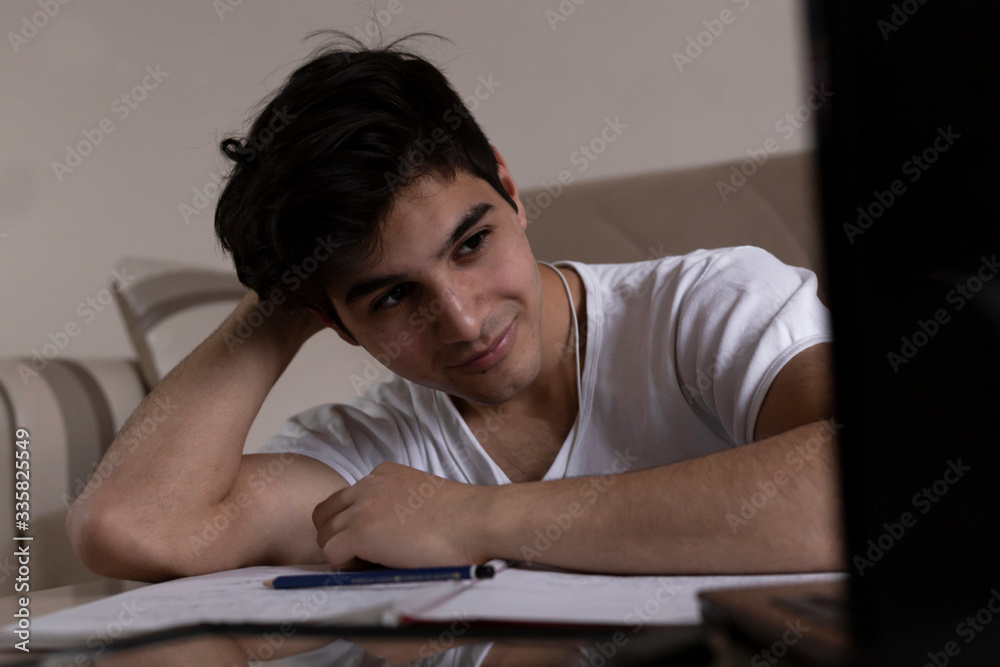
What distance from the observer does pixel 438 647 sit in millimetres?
431

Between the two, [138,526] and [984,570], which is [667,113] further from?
[984,570]

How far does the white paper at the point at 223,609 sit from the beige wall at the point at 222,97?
50.0 inches

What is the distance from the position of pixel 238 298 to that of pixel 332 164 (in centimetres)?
83

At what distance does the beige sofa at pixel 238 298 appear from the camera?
1.28 metres

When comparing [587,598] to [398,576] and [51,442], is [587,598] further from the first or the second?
[51,442]

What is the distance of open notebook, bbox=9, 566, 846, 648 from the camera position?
0.49 metres

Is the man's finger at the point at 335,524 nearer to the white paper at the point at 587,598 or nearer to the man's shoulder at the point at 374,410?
the white paper at the point at 587,598

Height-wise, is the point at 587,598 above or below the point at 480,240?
below

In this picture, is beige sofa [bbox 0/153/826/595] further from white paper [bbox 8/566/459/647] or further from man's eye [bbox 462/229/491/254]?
white paper [bbox 8/566/459/647]

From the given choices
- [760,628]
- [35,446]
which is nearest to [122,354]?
[35,446]

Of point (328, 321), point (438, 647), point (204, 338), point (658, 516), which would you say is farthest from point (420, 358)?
point (204, 338)

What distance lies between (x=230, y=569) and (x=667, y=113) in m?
1.24

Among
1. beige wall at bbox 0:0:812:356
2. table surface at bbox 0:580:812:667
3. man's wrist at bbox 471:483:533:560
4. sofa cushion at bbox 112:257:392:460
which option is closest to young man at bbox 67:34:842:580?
man's wrist at bbox 471:483:533:560

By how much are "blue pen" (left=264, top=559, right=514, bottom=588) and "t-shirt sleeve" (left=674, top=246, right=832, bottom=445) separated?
342 mm
